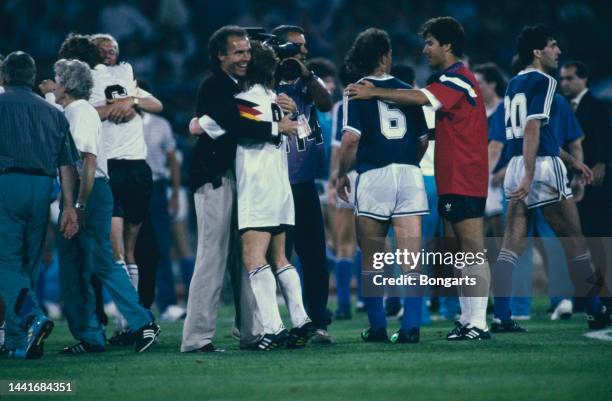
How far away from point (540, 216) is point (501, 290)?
93.2 inches

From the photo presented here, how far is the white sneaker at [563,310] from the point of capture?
1111 cm

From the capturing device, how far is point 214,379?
6965mm

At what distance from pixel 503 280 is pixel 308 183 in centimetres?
177

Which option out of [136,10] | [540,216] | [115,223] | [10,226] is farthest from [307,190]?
[136,10]

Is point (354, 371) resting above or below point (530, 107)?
below

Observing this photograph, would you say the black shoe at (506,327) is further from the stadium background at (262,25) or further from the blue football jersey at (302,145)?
the stadium background at (262,25)

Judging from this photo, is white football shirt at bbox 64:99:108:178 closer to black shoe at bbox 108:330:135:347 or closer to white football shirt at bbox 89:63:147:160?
white football shirt at bbox 89:63:147:160

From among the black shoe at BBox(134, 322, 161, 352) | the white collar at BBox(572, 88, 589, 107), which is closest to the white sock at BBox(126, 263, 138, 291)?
the black shoe at BBox(134, 322, 161, 352)

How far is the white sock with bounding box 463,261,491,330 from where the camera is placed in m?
8.77

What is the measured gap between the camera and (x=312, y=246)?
923 centimetres

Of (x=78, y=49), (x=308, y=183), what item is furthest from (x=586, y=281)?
(x=78, y=49)

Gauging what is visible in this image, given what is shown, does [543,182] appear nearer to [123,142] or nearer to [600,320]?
[600,320]

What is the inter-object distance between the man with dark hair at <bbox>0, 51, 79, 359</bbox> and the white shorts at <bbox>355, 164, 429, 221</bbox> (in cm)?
212

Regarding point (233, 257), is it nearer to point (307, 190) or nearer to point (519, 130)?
point (307, 190)
